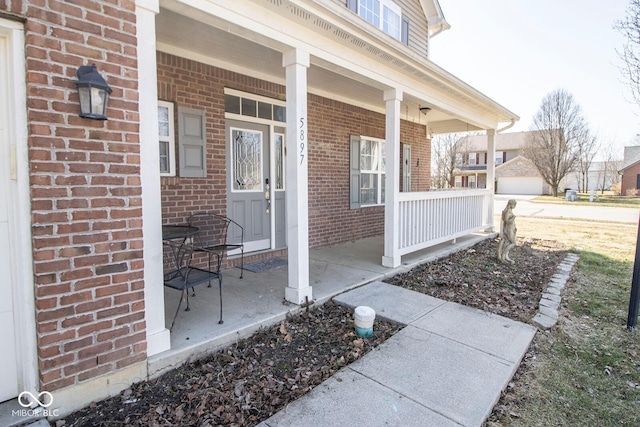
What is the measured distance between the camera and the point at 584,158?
1249 inches

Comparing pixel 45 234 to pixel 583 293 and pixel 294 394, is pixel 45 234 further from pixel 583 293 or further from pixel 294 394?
pixel 583 293

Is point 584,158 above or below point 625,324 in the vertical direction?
above

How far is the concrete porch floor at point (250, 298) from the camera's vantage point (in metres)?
2.75

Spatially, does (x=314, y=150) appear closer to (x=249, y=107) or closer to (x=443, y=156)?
(x=249, y=107)

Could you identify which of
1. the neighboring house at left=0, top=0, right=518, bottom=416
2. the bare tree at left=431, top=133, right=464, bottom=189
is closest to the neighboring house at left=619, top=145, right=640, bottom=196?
the bare tree at left=431, top=133, right=464, bottom=189

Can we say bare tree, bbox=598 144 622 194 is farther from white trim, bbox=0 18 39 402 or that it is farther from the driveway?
white trim, bbox=0 18 39 402

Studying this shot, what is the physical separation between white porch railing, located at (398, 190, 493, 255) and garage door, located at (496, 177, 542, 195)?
3615 centimetres

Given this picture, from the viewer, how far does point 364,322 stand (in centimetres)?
318

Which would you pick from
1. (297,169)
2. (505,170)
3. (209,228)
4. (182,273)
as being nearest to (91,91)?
(182,273)

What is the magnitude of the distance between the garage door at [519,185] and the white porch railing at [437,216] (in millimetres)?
36151

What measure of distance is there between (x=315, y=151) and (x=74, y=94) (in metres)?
4.63

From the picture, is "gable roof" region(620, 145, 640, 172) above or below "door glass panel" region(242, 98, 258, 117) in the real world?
above

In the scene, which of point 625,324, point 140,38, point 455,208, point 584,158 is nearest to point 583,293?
point 625,324

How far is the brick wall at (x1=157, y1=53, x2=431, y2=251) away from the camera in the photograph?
4.40 metres
